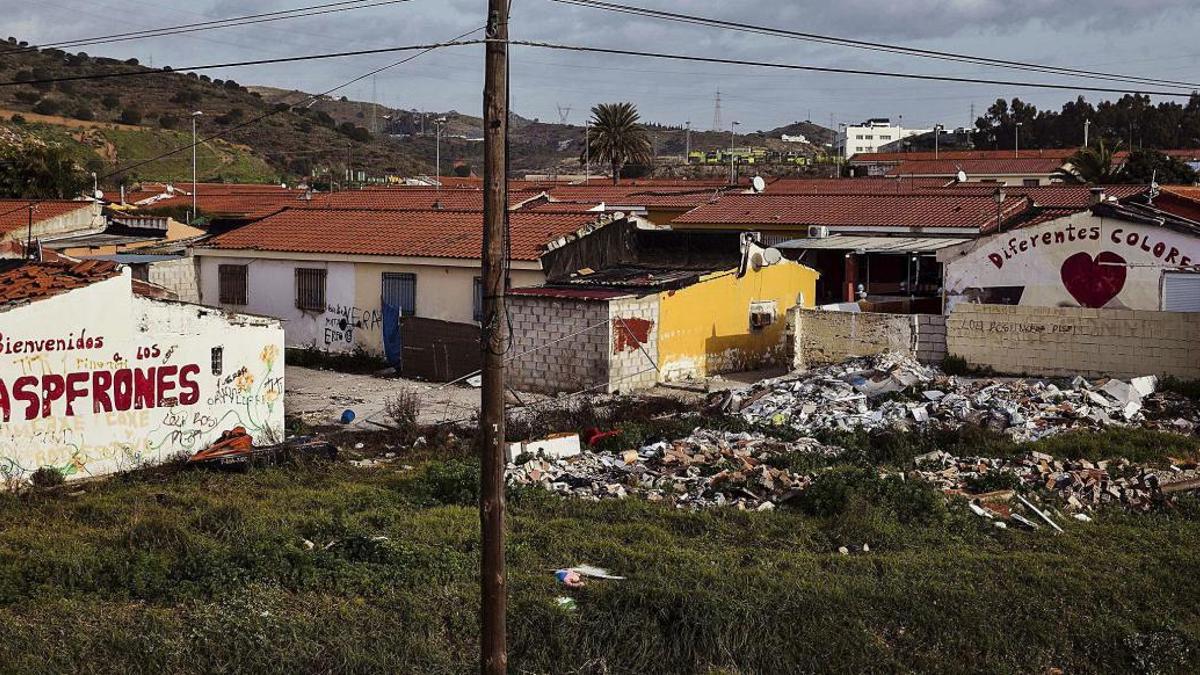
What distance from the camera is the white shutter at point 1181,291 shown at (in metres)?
25.4

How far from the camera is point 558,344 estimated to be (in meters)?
25.5

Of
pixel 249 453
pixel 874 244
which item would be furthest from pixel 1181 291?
pixel 249 453

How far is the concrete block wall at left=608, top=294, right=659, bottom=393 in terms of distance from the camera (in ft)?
82.0

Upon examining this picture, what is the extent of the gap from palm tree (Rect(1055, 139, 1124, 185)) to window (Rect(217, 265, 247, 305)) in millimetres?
39273

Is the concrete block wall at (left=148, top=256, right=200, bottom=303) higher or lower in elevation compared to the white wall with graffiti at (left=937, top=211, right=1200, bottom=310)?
lower

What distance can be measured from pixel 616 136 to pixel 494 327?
6079 centimetres

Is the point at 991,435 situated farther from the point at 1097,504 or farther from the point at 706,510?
the point at 706,510

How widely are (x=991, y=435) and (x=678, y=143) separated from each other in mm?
143637

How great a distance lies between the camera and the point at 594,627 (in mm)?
10641

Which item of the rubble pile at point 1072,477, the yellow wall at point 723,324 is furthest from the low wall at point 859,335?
the rubble pile at point 1072,477

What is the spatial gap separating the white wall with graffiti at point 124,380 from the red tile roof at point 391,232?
987 centimetres

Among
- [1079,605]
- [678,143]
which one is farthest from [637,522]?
[678,143]

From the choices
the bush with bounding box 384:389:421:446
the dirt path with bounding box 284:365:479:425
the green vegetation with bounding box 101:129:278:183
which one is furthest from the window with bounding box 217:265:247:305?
the green vegetation with bounding box 101:129:278:183

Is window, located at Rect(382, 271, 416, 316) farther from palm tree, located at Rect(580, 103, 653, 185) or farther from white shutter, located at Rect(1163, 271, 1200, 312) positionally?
palm tree, located at Rect(580, 103, 653, 185)
